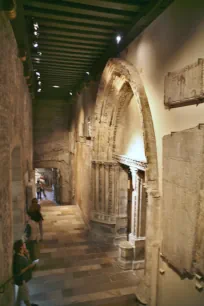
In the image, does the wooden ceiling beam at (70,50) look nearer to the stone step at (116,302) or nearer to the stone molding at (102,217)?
the stone molding at (102,217)

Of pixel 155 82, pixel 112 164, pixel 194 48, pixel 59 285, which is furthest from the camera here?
pixel 112 164

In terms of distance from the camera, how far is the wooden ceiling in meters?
3.93

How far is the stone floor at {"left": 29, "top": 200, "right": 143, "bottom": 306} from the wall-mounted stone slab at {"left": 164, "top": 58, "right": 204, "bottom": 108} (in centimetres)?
370

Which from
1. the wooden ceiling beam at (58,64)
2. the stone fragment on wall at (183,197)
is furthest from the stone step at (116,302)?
the wooden ceiling beam at (58,64)

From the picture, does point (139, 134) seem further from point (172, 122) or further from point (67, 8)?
point (67, 8)

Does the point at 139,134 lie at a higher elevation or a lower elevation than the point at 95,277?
higher

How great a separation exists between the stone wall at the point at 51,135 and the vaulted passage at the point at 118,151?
486cm

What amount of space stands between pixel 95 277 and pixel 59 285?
78cm

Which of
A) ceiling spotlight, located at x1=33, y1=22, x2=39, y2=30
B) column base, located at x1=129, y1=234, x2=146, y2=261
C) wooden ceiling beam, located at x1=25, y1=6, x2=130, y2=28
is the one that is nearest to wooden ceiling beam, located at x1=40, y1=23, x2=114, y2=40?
ceiling spotlight, located at x1=33, y1=22, x2=39, y2=30

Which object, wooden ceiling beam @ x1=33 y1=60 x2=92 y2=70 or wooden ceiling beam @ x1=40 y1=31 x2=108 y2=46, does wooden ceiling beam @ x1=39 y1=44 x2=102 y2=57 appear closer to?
wooden ceiling beam @ x1=40 y1=31 x2=108 y2=46

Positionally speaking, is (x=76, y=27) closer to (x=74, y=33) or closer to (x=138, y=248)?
(x=74, y=33)

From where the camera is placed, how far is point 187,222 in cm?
318

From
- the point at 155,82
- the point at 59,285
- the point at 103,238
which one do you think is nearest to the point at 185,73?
the point at 155,82

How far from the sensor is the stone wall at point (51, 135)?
1316 cm
